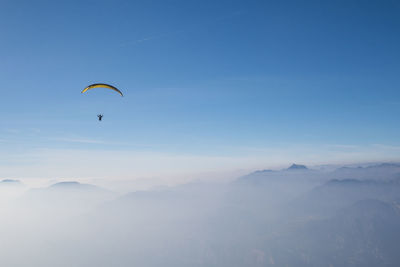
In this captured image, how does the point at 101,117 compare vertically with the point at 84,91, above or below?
below

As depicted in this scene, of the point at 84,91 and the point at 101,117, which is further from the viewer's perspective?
the point at 101,117

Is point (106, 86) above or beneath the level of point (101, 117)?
above

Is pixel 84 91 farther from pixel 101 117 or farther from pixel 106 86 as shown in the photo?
pixel 101 117

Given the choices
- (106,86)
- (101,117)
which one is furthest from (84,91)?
(101,117)

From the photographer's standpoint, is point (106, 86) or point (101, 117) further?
point (101, 117)
